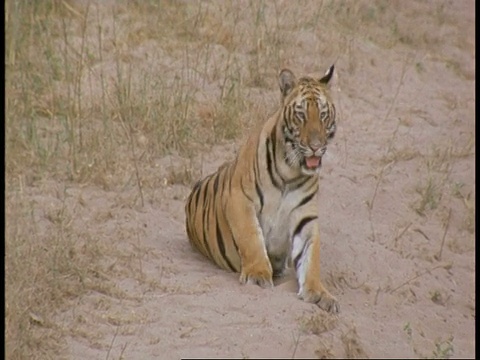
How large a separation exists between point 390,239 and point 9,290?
7.51ft

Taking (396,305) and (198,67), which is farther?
(198,67)

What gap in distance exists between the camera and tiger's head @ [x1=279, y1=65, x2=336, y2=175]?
616 centimetres

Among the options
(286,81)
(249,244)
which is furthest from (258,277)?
(286,81)

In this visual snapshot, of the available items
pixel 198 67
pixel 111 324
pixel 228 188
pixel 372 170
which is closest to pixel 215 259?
pixel 228 188

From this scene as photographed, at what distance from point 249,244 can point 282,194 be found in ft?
1.01

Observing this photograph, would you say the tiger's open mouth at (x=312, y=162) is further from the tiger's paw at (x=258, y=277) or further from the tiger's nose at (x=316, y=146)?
the tiger's paw at (x=258, y=277)

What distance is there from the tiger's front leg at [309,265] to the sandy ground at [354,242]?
79 mm

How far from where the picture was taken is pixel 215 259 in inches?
264

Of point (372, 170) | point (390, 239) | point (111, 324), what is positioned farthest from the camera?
point (372, 170)

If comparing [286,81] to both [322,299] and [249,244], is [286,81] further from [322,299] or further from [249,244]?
[322,299]

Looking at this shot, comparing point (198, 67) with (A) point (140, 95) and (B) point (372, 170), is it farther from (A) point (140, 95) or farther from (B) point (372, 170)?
(B) point (372, 170)

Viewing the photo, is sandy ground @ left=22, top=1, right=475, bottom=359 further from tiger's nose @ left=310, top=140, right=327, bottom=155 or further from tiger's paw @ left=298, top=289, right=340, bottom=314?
tiger's nose @ left=310, top=140, right=327, bottom=155

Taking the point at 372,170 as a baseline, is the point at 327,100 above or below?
above

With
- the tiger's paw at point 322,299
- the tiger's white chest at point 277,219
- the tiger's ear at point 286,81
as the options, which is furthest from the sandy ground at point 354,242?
the tiger's ear at point 286,81
